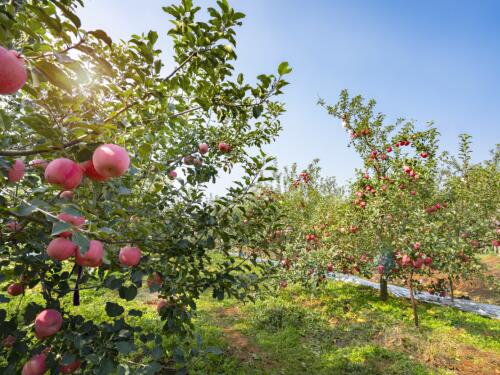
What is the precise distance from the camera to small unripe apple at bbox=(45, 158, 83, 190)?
1118mm

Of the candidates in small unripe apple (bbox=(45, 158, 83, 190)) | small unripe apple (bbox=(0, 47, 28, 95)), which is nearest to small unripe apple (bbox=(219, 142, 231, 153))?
small unripe apple (bbox=(45, 158, 83, 190))

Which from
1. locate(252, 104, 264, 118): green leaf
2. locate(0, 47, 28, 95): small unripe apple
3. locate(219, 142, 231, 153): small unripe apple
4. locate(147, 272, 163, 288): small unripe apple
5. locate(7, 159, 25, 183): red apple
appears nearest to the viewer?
locate(0, 47, 28, 95): small unripe apple

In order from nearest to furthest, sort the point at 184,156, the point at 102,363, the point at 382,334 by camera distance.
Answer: the point at 102,363, the point at 184,156, the point at 382,334

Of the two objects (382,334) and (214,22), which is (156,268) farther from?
(382,334)

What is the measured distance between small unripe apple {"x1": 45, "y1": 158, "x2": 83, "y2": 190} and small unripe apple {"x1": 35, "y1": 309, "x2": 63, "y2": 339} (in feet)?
4.37

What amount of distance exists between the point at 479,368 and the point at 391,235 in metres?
2.81

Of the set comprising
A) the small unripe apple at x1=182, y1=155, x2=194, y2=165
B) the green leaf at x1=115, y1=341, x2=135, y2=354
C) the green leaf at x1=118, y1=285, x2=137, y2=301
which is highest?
the small unripe apple at x1=182, y1=155, x2=194, y2=165

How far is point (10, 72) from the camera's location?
3.07 feet

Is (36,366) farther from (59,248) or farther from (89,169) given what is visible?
(89,169)

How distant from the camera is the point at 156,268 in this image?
2.51m

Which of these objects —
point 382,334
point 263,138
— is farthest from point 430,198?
point 263,138

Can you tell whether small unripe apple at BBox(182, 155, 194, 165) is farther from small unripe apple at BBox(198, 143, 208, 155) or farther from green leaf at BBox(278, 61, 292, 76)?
green leaf at BBox(278, 61, 292, 76)

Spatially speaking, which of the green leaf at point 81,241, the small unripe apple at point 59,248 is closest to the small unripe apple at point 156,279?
the small unripe apple at point 59,248

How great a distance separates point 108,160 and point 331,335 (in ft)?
21.5
